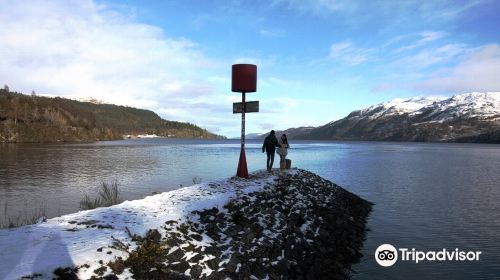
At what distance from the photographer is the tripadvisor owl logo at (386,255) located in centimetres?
1505

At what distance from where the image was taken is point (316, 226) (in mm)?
16469

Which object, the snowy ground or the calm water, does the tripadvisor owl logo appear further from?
the snowy ground

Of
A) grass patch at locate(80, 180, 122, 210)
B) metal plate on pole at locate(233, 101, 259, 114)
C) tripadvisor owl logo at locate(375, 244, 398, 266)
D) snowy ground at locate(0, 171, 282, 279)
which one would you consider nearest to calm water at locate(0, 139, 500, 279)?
tripadvisor owl logo at locate(375, 244, 398, 266)

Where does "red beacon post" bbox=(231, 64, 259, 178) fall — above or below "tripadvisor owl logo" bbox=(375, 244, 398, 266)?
above

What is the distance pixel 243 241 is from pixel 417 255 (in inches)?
322

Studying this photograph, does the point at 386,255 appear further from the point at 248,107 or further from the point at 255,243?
the point at 248,107

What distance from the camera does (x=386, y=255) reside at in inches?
619

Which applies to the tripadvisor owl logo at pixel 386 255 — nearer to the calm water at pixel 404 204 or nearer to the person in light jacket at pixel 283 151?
the calm water at pixel 404 204

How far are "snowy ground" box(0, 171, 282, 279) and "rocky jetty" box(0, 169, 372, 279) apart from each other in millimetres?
74

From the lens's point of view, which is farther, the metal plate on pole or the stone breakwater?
the metal plate on pole

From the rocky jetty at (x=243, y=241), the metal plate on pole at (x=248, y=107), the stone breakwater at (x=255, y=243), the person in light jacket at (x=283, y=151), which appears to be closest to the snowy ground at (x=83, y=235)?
the rocky jetty at (x=243, y=241)

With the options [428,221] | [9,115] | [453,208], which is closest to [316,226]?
[428,221]

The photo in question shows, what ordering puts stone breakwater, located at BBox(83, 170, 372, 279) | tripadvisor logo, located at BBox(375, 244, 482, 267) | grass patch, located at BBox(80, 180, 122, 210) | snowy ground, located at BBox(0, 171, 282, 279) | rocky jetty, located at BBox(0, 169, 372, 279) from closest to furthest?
snowy ground, located at BBox(0, 171, 282, 279), rocky jetty, located at BBox(0, 169, 372, 279), stone breakwater, located at BBox(83, 170, 372, 279), tripadvisor logo, located at BBox(375, 244, 482, 267), grass patch, located at BBox(80, 180, 122, 210)

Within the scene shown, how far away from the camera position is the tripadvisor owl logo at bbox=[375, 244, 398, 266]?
1505 cm
